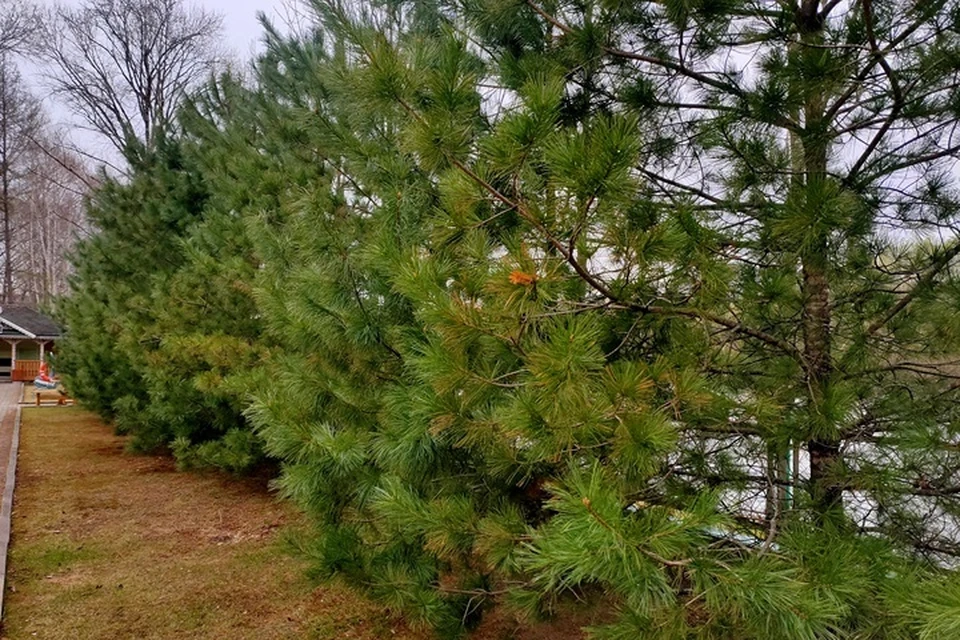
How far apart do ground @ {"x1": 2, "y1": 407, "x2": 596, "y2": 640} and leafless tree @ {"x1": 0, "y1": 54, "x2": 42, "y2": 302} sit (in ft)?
61.3

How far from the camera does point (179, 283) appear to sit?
6512 mm

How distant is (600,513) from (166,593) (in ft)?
13.0

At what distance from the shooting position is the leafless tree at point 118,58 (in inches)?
624

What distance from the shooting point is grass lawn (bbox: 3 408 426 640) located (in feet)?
11.7

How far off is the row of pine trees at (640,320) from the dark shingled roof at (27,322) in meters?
27.4

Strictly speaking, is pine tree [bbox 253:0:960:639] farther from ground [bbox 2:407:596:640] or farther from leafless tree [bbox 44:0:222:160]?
leafless tree [bbox 44:0:222:160]

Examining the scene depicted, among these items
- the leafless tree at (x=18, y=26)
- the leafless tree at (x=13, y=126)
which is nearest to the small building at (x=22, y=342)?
the leafless tree at (x=13, y=126)

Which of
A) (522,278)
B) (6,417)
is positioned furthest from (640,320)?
(6,417)

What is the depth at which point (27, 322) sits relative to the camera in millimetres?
25016

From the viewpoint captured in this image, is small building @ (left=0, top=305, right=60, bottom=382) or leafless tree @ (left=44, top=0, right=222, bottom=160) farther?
small building @ (left=0, top=305, right=60, bottom=382)

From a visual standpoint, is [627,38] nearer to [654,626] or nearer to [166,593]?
[654,626]

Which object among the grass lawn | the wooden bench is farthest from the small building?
the grass lawn

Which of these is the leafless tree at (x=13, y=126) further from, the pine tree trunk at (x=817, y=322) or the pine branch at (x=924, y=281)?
the pine branch at (x=924, y=281)

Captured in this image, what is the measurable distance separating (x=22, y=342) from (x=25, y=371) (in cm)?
160
